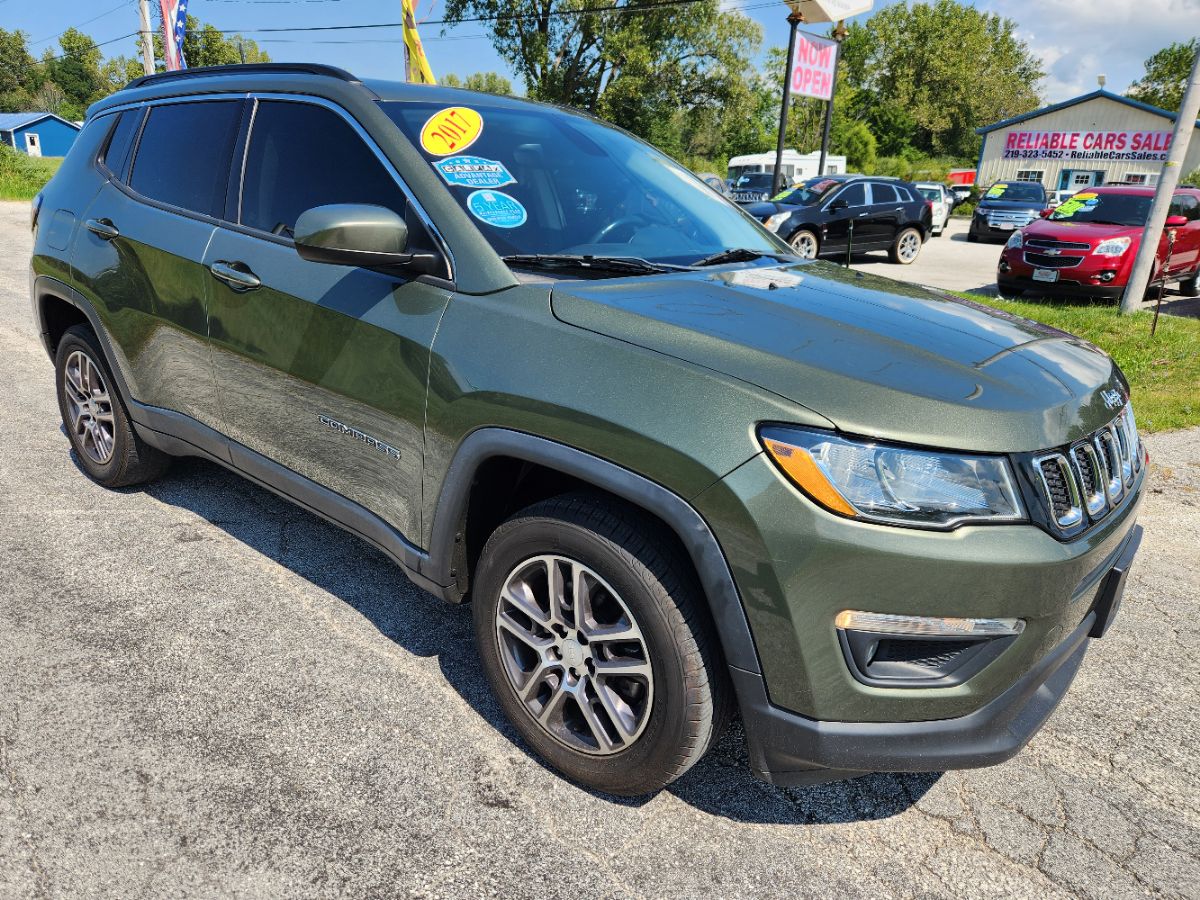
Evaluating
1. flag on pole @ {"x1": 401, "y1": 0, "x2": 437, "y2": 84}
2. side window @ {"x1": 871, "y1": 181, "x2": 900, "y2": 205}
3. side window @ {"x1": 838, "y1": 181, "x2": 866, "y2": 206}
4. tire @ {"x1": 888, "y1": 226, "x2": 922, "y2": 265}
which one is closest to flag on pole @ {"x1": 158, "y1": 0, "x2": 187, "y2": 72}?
flag on pole @ {"x1": 401, "y1": 0, "x2": 437, "y2": 84}

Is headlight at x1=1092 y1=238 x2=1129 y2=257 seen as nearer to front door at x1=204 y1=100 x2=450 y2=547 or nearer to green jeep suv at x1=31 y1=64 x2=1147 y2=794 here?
green jeep suv at x1=31 y1=64 x2=1147 y2=794

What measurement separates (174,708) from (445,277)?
1.52 m

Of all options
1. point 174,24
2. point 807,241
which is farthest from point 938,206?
point 174,24

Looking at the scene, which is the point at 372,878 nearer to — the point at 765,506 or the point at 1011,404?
the point at 765,506

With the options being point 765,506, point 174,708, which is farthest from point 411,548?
point 765,506

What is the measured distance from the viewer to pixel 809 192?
1608 centimetres

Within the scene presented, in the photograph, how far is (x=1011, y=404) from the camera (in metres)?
1.89

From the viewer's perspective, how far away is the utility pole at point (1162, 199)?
8.73 m

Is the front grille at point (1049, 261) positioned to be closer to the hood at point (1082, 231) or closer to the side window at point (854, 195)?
the hood at point (1082, 231)

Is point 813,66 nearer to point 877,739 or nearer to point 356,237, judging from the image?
point 356,237

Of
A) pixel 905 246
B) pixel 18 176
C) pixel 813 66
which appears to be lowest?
pixel 905 246

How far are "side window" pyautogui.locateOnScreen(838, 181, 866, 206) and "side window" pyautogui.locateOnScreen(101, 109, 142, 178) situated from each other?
13.9 m

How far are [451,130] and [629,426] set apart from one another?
139 centimetres

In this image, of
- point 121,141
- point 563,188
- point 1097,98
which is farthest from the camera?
point 1097,98
